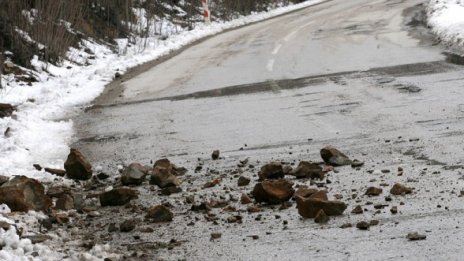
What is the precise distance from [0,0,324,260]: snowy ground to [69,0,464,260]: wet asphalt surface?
374 mm

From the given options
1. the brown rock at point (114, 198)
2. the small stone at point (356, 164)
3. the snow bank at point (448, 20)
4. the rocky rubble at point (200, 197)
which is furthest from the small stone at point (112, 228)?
the snow bank at point (448, 20)

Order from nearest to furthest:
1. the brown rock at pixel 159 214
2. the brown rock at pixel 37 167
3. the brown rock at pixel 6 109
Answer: the brown rock at pixel 159 214 < the brown rock at pixel 37 167 < the brown rock at pixel 6 109

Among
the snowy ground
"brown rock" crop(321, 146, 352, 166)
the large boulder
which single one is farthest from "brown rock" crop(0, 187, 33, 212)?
"brown rock" crop(321, 146, 352, 166)

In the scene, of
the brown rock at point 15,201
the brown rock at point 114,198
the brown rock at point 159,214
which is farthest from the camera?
the brown rock at point 114,198

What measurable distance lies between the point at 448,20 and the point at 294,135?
32.0 feet

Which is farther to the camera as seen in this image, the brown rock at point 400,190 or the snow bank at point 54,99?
the snow bank at point 54,99

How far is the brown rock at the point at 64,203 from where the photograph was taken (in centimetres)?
526

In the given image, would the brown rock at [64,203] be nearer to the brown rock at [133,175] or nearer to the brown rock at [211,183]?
the brown rock at [133,175]

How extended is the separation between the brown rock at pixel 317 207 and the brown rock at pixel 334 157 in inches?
48.6

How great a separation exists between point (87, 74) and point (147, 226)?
8.58 m

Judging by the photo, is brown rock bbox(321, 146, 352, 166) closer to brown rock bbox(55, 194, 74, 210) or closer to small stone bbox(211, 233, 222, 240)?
small stone bbox(211, 233, 222, 240)

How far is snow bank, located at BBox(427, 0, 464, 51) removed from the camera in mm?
13102

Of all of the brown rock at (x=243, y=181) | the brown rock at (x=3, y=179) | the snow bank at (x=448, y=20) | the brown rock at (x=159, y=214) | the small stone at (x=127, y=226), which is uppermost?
the snow bank at (x=448, y=20)

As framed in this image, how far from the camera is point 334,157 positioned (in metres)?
5.97
